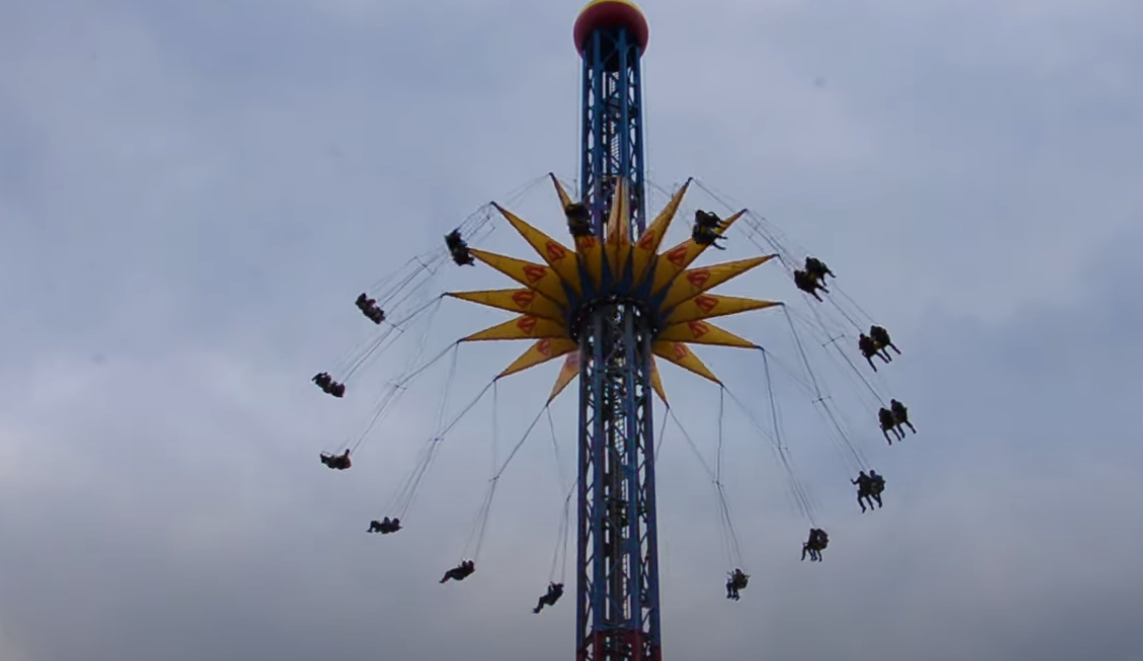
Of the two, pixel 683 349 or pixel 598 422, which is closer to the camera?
pixel 598 422

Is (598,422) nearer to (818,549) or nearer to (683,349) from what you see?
(683,349)

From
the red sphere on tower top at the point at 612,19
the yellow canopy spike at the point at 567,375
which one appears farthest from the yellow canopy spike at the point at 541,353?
the red sphere on tower top at the point at 612,19

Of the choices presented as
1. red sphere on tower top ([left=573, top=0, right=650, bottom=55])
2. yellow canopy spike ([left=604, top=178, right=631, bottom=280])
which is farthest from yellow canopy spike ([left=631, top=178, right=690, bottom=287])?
red sphere on tower top ([left=573, top=0, right=650, bottom=55])

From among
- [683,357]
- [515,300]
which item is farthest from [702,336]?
[515,300]

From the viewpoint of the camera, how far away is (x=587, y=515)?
2766 cm

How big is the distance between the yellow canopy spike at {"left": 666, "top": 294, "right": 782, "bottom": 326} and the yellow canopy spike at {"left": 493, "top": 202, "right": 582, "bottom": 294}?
2.63 m

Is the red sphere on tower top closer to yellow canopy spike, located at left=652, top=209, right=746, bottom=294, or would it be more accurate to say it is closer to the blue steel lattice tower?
the blue steel lattice tower

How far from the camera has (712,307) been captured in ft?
97.2

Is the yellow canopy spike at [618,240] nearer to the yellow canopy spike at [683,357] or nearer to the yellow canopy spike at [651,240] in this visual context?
the yellow canopy spike at [651,240]

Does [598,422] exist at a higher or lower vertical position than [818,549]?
higher

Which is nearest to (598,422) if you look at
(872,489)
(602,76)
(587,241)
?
(587,241)

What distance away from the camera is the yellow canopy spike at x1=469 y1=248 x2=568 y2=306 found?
28688 millimetres

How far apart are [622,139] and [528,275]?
5.51m

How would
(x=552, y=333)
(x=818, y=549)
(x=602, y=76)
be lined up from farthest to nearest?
(x=602, y=76) → (x=552, y=333) → (x=818, y=549)
